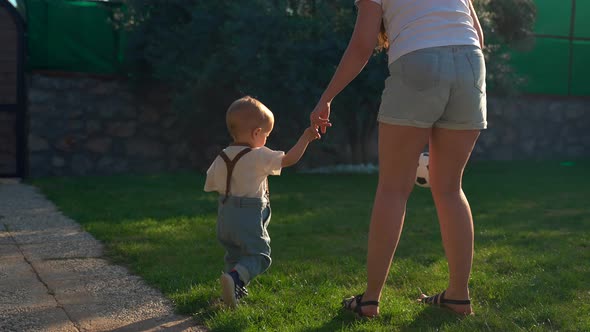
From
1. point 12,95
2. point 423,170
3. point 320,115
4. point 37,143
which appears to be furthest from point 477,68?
point 12,95

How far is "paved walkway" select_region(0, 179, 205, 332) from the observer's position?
348 centimetres

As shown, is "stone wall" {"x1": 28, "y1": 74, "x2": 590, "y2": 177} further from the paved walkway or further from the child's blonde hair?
the child's blonde hair

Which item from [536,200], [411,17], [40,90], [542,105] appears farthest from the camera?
[542,105]

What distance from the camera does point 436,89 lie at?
10.7 feet

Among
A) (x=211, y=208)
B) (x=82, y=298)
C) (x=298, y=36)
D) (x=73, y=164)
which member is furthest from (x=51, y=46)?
(x=82, y=298)

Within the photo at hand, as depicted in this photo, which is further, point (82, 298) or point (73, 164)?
point (73, 164)

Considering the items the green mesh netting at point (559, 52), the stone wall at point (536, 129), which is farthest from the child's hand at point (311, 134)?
the green mesh netting at point (559, 52)

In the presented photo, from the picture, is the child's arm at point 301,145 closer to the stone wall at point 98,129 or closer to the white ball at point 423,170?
the white ball at point 423,170

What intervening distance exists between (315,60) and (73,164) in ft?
11.0

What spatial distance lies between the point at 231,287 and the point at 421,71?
1.24m

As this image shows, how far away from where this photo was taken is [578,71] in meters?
12.4

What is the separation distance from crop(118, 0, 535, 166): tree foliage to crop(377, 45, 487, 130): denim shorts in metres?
5.44

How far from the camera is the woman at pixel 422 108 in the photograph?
130 inches

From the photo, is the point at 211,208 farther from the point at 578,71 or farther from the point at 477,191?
the point at 578,71
